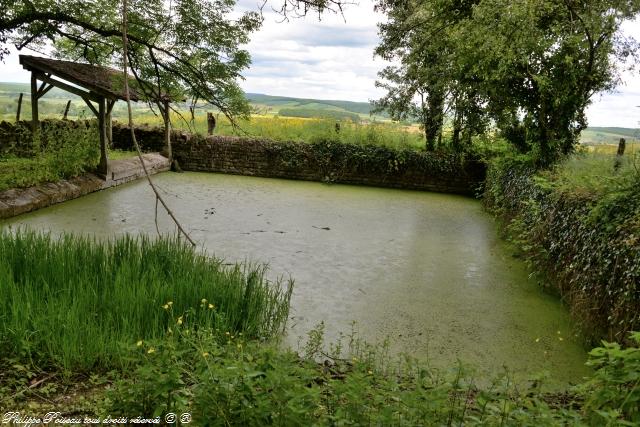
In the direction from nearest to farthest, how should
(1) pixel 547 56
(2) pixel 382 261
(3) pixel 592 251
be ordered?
(3) pixel 592 251, (2) pixel 382 261, (1) pixel 547 56

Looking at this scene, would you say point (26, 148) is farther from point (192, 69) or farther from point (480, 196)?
point (480, 196)

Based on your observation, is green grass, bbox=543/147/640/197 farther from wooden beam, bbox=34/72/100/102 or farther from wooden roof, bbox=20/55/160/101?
wooden beam, bbox=34/72/100/102

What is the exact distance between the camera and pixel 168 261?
12.7 feet

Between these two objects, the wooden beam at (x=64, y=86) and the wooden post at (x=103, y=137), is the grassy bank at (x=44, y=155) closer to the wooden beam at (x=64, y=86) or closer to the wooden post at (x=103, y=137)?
the wooden post at (x=103, y=137)

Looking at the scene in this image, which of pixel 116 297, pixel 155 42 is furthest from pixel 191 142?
pixel 116 297

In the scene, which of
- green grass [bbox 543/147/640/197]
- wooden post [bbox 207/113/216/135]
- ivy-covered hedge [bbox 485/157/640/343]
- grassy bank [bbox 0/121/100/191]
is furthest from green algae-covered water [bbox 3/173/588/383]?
wooden post [bbox 207/113/216/135]

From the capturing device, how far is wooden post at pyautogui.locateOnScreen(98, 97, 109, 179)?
30.1 feet

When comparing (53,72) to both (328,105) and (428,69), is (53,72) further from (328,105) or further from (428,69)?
(328,105)

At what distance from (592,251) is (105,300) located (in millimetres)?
3650

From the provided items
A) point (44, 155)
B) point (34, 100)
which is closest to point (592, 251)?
point (44, 155)

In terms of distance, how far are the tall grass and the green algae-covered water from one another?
1.63 ft

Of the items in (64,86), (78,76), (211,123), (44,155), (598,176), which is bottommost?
(44,155)

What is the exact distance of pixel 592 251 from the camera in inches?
152

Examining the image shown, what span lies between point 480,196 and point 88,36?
9.11 meters
